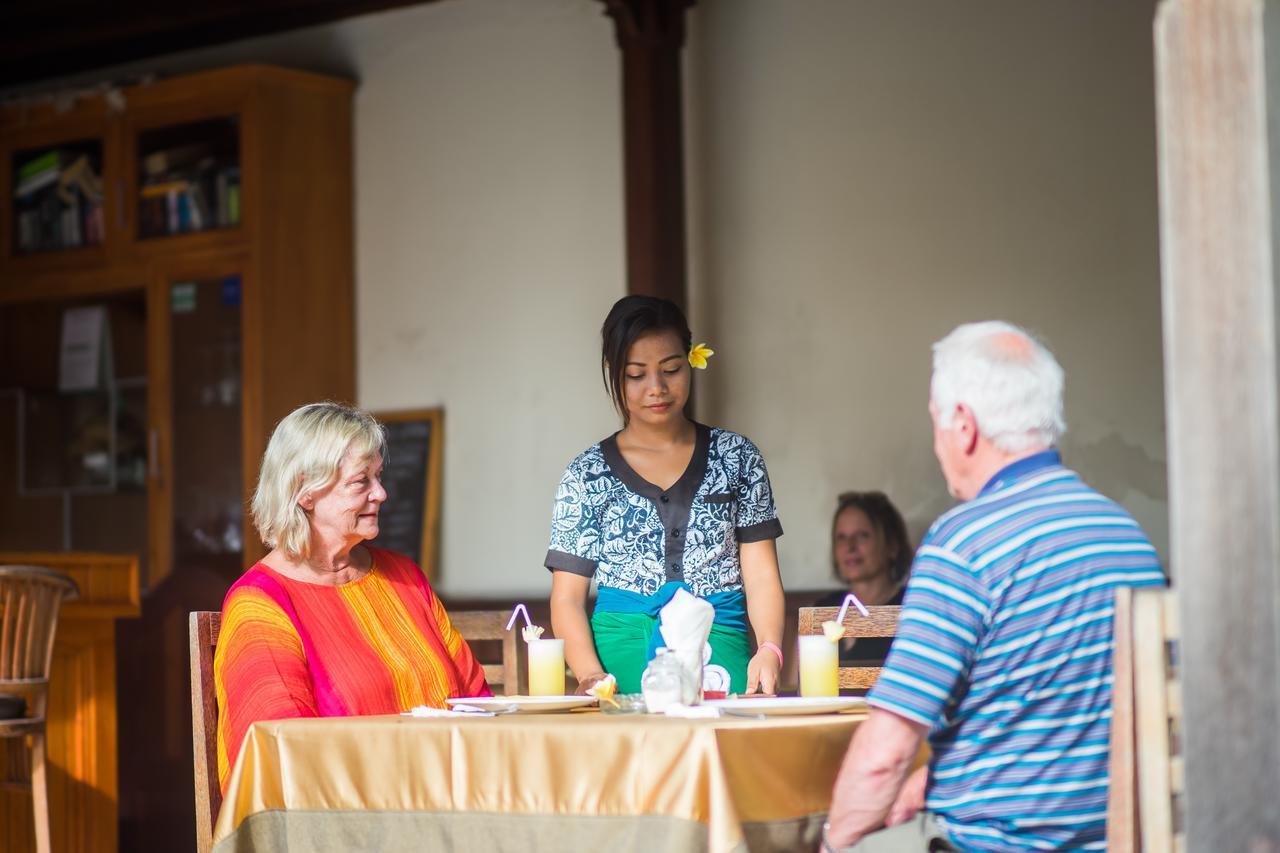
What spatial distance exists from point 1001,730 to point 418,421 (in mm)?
4368

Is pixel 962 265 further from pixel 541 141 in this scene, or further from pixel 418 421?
pixel 418 421

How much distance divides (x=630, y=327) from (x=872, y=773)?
135 cm

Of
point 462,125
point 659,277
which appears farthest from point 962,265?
point 462,125

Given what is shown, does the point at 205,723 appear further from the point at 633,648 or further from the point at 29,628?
the point at 29,628

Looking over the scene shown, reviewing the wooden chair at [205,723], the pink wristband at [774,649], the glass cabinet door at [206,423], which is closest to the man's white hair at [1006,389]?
the pink wristband at [774,649]

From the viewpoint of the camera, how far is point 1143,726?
1756 millimetres

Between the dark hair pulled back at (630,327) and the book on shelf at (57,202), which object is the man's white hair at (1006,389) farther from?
the book on shelf at (57,202)

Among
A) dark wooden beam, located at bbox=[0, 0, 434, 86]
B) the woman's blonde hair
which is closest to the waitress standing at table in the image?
the woman's blonde hair

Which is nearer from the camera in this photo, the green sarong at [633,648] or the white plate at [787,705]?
the white plate at [787,705]

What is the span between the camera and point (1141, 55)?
482 centimetres

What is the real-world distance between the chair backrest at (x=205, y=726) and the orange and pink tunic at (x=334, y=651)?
0.02m

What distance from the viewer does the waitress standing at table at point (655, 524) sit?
2.92 metres

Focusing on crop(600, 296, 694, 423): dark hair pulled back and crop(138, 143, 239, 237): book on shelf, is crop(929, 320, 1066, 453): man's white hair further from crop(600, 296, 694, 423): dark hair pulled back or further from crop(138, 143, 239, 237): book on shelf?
crop(138, 143, 239, 237): book on shelf

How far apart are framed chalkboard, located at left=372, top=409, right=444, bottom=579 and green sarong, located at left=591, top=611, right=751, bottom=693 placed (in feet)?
10.0
